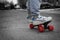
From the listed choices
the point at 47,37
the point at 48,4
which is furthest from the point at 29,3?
the point at 48,4

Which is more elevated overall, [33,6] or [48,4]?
[33,6]

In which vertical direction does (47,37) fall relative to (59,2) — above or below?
above

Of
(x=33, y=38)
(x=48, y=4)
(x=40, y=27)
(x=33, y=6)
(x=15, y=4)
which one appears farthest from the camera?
(x=15, y=4)

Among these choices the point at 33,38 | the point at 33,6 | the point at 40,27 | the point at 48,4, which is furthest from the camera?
the point at 48,4

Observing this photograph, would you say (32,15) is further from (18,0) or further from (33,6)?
(18,0)

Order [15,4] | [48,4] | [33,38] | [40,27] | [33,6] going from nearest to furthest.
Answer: [33,38] → [40,27] → [33,6] → [48,4] → [15,4]

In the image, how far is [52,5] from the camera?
19.0 metres

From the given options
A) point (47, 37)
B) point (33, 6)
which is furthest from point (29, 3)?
point (47, 37)

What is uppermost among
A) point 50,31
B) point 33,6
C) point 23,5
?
point 33,6

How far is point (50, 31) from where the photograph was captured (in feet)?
19.1

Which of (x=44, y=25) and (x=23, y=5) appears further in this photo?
(x=23, y=5)

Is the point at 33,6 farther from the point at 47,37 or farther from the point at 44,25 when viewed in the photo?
the point at 47,37

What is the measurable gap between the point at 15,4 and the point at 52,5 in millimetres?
3080

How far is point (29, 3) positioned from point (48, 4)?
496 inches
